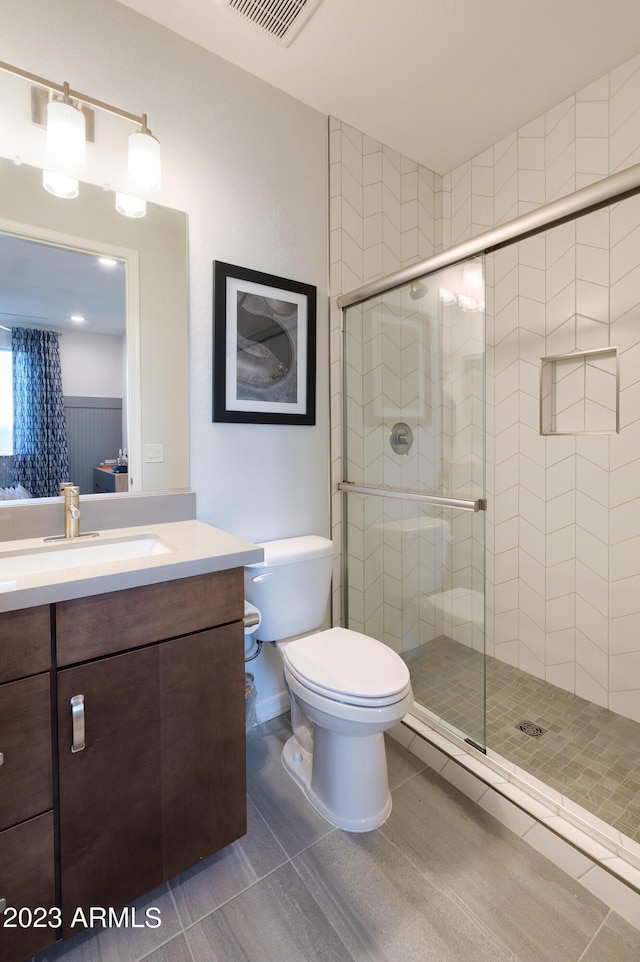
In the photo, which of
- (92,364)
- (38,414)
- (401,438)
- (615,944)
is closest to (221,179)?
(92,364)

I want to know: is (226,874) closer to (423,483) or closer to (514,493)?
(423,483)

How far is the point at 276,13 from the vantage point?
1.45 metres

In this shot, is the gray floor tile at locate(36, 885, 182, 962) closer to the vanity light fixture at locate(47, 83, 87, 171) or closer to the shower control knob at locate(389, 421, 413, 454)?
the shower control knob at locate(389, 421, 413, 454)

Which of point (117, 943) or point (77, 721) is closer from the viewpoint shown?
point (77, 721)

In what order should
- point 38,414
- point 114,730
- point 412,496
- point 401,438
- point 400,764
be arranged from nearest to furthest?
point 114,730
point 38,414
point 400,764
point 412,496
point 401,438

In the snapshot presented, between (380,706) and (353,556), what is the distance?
86 centimetres

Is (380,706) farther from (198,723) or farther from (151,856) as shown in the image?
(151,856)

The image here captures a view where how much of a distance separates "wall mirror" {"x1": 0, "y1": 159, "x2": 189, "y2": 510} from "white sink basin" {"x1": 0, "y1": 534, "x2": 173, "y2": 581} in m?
0.21

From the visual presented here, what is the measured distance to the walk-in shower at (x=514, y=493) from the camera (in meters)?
1.58

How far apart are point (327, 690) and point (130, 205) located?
65.1 inches

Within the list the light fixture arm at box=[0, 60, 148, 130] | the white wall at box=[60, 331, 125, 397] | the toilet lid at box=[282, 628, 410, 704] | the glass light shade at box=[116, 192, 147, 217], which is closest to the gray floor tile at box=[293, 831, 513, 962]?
the toilet lid at box=[282, 628, 410, 704]

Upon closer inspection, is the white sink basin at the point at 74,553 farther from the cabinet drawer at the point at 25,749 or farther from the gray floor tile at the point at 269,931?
the gray floor tile at the point at 269,931

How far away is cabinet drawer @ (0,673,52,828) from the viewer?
0.87 metres

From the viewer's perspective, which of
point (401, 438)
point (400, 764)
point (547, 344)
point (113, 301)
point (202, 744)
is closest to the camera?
point (202, 744)
